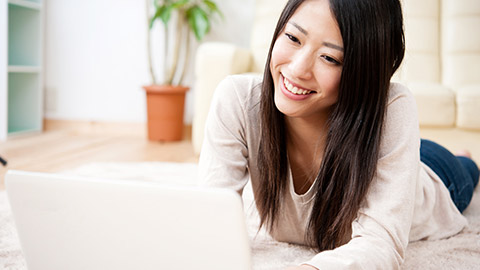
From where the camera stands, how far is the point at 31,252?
670mm

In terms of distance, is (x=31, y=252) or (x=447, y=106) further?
(x=447, y=106)

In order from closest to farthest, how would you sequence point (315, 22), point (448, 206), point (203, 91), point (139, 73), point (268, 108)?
point (315, 22) → point (268, 108) → point (448, 206) → point (203, 91) → point (139, 73)

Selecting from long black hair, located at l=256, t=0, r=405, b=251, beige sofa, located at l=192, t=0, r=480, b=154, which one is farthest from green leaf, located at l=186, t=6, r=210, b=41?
long black hair, located at l=256, t=0, r=405, b=251

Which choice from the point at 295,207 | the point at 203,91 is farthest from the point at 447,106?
the point at 295,207

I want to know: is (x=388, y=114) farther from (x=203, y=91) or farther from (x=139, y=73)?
(x=139, y=73)

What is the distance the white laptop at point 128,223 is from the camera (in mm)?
561

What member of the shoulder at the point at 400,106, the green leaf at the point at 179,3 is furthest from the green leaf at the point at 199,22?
the shoulder at the point at 400,106

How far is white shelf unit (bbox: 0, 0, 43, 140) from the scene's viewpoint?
3.25 metres

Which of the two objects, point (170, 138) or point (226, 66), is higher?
point (226, 66)

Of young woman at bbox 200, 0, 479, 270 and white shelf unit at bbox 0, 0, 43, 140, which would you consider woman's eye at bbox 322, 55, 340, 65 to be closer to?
young woman at bbox 200, 0, 479, 270

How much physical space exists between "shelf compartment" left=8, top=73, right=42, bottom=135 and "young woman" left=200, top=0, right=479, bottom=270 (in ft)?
8.61

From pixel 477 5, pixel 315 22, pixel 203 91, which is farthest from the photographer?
pixel 477 5

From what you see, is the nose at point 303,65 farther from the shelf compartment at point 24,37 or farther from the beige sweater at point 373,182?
the shelf compartment at point 24,37

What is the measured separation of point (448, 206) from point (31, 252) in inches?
43.1
